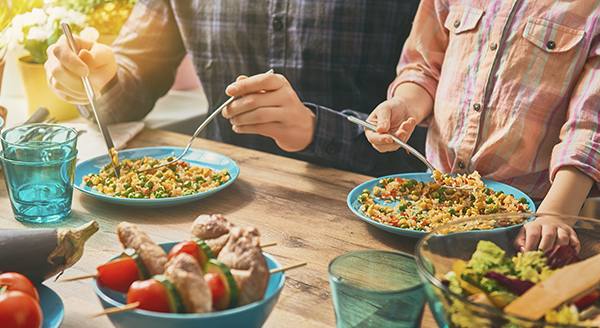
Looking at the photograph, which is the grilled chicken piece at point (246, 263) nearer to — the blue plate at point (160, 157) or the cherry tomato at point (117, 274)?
the cherry tomato at point (117, 274)

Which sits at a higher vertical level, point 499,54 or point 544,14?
point 544,14

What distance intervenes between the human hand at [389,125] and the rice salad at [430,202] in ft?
0.30

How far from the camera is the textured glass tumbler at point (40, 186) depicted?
978 mm

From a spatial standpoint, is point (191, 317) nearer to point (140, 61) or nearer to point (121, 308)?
point (121, 308)

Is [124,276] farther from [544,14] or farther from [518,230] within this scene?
[544,14]

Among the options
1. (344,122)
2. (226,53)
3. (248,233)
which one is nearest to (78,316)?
(248,233)

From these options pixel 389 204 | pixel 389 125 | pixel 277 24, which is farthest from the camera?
pixel 277 24

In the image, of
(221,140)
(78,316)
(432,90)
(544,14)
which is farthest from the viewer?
(221,140)

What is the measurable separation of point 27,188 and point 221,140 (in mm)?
1037

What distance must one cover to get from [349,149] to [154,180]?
0.70m

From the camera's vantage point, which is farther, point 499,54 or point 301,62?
point 301,62

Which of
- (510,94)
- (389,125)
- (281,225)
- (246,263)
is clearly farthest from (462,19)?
(246,263)

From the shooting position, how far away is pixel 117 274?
0.60m

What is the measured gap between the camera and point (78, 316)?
70cm
